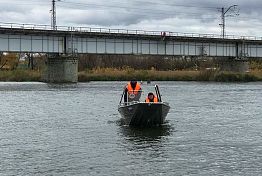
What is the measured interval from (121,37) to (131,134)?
76139mm

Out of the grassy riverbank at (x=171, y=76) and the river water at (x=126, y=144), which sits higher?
the grassy riverbank at (x=171, y=76)

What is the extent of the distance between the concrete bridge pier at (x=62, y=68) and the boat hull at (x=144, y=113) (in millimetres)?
67901

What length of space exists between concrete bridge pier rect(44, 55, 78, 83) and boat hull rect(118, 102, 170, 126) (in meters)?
67.9

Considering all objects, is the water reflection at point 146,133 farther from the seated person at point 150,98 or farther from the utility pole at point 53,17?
the utility pole at point 53,17

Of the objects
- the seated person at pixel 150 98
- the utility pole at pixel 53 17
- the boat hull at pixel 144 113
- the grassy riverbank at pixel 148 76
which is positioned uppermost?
the utility pole at pixel 53 17

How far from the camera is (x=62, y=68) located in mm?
101688

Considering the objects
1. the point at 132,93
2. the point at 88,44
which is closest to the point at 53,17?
the point at 88,44

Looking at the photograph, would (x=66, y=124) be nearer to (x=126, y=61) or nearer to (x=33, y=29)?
(x=33, y=29)

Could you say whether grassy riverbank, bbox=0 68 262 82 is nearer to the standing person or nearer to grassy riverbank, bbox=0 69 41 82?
grassy riverbank, bbox=0 69 41 82

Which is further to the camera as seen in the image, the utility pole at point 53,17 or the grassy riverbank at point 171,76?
the grassy riverbank at point 171,76

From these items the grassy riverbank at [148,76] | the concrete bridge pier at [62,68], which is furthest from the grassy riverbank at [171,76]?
the concrete bridge pier at [62,68]

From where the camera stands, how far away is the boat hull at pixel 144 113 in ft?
104

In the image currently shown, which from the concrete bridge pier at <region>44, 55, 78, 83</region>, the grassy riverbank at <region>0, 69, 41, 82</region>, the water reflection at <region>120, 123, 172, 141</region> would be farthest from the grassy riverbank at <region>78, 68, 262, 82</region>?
the water reflection at <region>120, 123, 172, 141</region>

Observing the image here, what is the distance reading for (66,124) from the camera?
3575cm
